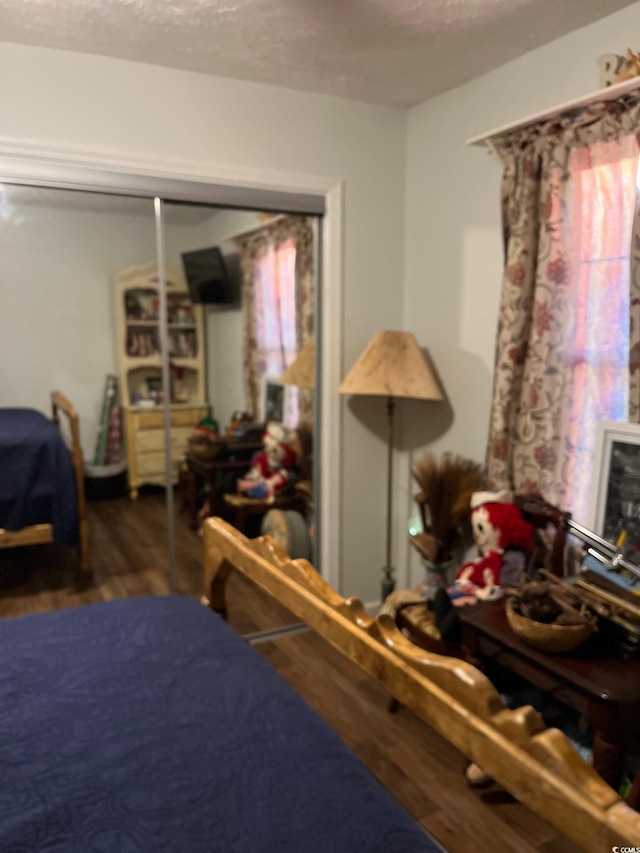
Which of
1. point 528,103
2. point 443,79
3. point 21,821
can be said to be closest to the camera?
point 21,821

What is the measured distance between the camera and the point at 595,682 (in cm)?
167

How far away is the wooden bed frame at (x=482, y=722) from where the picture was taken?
798mm

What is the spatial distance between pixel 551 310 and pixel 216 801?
1.87 meters

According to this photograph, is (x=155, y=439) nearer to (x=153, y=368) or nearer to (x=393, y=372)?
(x=153, y=368)

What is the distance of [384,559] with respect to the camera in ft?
10.9

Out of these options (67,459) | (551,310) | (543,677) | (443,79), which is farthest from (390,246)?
(543,677)

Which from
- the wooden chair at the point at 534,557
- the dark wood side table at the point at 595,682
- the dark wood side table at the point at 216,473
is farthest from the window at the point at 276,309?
the dark wood side table at the point at 595,682

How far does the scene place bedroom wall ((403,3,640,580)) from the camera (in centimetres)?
240

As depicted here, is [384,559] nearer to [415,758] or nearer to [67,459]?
[415,758]

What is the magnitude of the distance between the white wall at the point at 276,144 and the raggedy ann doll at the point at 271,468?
11.5 inches

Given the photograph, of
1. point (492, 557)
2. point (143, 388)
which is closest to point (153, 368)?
point (143, 388)

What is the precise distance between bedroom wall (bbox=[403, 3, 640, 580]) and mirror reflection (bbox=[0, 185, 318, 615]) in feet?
1.75

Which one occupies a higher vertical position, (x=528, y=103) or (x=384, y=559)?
(x=528, y=103)

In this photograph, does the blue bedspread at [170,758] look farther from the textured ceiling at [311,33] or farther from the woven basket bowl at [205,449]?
the textured ceiling at [311,33]
